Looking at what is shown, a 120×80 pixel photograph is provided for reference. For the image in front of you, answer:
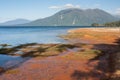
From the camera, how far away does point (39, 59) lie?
31.3 metres

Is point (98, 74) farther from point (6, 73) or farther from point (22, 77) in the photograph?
point (6, 73)

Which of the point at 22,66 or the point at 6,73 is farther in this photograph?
the point at 22,66

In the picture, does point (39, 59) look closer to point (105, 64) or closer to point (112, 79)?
point (105, 64)

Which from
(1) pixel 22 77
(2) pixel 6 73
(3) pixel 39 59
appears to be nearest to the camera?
(1) pixel 22 77

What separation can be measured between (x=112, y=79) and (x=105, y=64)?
7.20 meters

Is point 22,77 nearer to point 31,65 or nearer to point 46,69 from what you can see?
point 46,69

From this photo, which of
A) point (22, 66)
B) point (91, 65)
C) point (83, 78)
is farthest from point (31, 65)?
point (83, 78)

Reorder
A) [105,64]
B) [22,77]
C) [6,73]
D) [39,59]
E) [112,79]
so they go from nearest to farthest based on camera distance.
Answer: [112,79] < [22,77] < [6,73] < [105,64] < [39,59]

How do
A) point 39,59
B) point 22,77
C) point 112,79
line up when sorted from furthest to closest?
point 39,59 → point 22,77 → point 112,79

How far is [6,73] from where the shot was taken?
Answer: 2327 cm

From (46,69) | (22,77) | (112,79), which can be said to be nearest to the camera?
(112,79)

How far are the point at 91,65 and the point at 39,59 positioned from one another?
25.8 feet

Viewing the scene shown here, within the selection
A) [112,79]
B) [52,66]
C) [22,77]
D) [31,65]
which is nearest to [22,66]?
[31,65]

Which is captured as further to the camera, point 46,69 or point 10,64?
point 10,64
